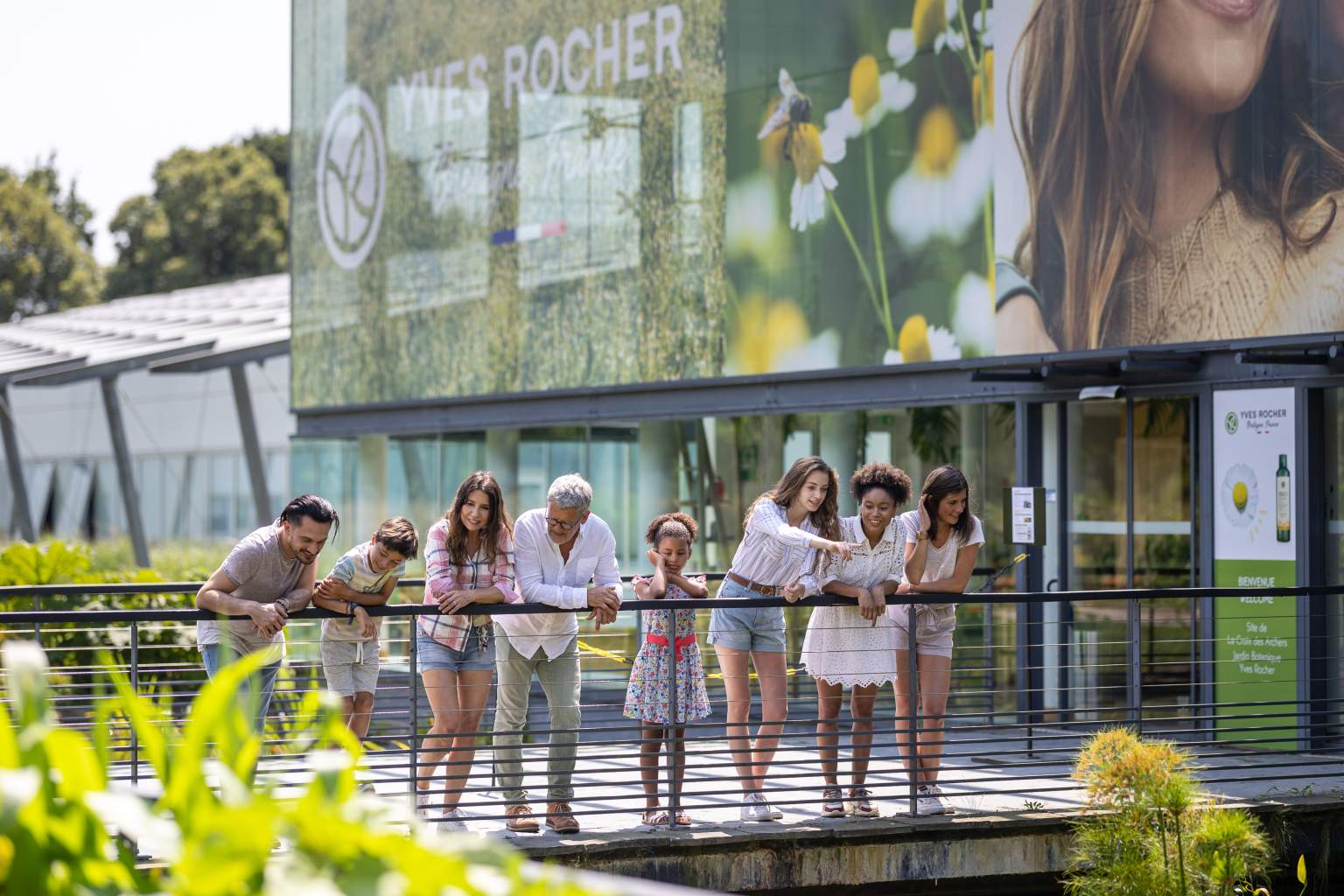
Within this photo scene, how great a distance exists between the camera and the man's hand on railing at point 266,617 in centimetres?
756

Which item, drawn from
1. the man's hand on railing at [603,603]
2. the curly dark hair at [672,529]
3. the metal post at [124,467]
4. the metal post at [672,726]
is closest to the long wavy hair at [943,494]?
the curly dark hair at [672,529]

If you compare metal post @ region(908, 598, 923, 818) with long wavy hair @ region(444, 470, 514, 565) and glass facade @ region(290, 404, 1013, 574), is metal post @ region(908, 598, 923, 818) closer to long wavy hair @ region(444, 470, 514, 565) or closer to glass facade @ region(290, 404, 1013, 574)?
long wavy hair @ region(444, 470, 514, 565)

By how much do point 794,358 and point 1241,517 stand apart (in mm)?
4298

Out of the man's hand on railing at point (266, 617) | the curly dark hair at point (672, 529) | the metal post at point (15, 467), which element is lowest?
the man's hand on railing at point (266, 617)

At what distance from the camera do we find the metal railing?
823cm

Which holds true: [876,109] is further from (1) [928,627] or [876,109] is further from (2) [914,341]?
(1) [928,627]

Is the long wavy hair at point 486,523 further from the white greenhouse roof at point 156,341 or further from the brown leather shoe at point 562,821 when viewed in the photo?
the white greenhouse roof at point 156,341

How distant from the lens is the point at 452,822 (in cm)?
812

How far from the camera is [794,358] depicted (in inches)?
577

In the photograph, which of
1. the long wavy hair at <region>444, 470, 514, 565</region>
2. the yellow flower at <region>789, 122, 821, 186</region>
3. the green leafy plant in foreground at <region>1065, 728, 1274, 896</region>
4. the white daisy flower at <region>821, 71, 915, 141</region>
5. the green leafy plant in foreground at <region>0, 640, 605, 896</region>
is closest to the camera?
the green leafy plant in foreground at <region>0, 640, 605, 896</region>

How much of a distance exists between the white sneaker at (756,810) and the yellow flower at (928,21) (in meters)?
7.07

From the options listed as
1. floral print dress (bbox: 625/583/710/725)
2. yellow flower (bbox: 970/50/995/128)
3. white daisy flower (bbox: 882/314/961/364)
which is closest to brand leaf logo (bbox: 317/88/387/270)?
white daisy flower (bbox: 882/314/961/364)

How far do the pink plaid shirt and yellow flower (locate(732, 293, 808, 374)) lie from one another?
670 centimetres

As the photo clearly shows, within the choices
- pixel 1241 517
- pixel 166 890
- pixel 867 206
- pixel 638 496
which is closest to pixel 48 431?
pixel 638 496
